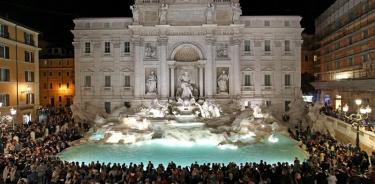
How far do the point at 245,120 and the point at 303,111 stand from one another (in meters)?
9.98

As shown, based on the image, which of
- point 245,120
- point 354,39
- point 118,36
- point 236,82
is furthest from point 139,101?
point 354,39

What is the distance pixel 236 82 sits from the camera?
38.1m

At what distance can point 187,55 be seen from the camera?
129 ft

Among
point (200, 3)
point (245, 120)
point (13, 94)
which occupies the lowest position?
point (245, 120)

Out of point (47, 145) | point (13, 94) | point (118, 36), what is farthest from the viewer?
point (118, 36)

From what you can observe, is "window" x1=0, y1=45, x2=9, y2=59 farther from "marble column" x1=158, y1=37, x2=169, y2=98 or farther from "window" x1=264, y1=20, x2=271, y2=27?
"window" x1=264, y1=20, x2=271, y2=27

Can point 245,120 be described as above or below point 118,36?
below

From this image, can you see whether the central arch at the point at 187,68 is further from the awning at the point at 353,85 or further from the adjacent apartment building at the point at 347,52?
the adjacent apartment building at the point at 347,52

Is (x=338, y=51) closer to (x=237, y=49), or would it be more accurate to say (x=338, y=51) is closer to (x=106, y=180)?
(x=237, y=49)

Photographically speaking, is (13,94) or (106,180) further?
(13,94)

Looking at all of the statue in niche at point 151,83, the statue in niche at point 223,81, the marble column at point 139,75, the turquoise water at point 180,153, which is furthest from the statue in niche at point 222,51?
the turquoise water at point 180,153

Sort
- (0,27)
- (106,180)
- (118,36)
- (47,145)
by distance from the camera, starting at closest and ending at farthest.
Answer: (106,180)
(47,145)
(0,27)
(118,36)

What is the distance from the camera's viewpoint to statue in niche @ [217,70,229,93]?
38.1 m

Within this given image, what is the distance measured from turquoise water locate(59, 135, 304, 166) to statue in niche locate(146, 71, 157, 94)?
43.4 ft
